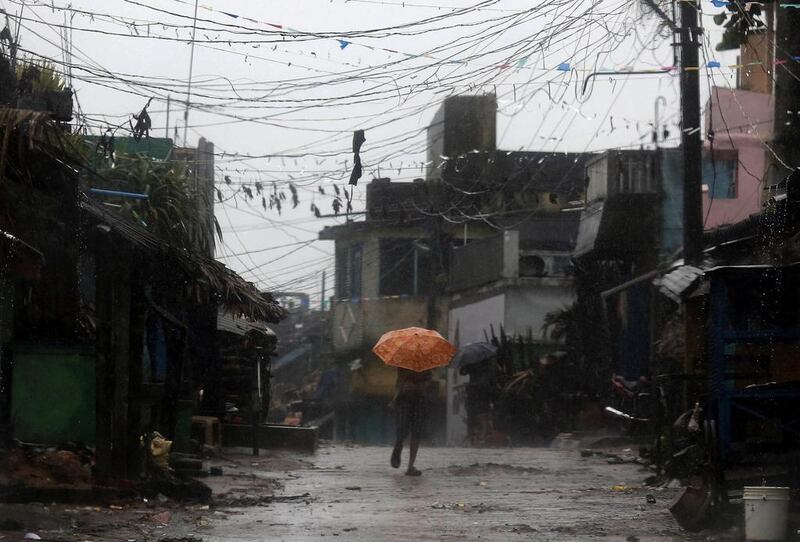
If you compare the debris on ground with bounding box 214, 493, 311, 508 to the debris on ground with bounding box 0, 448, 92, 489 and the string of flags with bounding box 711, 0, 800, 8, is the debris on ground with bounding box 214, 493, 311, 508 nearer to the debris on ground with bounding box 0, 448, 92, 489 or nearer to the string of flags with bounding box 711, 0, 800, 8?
the debris on ground with bounding box 0, 448, 92, 489

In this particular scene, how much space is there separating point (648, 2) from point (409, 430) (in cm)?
758

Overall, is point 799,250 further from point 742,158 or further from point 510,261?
point 510,261

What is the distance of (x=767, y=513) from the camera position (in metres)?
9.95

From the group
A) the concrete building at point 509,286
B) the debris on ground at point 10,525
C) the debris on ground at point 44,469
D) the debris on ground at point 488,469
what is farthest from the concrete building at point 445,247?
the debris on ground at point 10,525

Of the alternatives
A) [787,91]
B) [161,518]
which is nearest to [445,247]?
[787,91]

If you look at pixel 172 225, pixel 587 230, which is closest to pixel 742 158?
pixel 587 230

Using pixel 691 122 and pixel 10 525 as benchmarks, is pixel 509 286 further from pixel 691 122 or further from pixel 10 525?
pixel 10 525

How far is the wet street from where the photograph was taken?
35.0 feet

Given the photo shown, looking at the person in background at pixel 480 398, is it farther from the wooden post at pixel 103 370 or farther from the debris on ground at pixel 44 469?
the debris on ground at pixel 44 469

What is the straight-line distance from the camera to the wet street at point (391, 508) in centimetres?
1068

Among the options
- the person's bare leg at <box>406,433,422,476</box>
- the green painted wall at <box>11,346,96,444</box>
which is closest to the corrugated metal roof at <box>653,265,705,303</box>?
the person's bare leg at <box>406,433,422,476</box>

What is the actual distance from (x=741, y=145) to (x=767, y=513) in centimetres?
1987

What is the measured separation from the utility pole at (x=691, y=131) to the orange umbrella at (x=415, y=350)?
4342 mm

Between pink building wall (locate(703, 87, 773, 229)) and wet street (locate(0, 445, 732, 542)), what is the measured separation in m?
10.3
